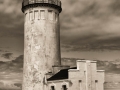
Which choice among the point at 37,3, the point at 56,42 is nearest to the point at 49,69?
the point at 56,42

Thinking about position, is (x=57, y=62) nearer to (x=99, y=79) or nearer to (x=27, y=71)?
(x=27, y=71)

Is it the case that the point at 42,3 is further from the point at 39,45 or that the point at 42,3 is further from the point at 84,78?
the point at 84,78

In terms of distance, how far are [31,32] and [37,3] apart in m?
4.73

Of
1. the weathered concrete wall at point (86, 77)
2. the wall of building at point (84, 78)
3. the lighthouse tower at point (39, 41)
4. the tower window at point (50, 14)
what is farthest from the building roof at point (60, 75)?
the tower window at point (50, 14)

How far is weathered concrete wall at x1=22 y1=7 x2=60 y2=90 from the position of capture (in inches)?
1580

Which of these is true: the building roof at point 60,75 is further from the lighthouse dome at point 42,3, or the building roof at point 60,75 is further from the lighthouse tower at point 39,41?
the lighthouse dome at point 42,3

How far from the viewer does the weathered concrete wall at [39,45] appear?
132ft

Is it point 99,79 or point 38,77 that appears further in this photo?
point 38,77

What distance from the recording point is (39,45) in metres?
40.8

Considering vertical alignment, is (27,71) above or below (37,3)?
below

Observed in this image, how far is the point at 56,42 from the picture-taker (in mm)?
42250

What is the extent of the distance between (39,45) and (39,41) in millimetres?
646

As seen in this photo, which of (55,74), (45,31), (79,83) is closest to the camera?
(79,83)

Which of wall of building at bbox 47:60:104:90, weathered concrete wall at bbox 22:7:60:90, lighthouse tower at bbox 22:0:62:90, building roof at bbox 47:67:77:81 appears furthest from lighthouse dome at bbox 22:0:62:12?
wall of building at bbox 47:60:104:90
